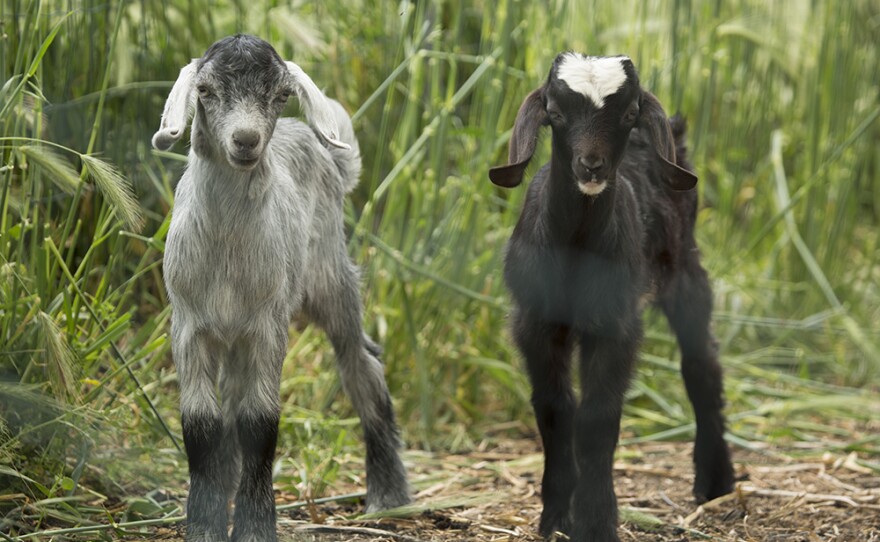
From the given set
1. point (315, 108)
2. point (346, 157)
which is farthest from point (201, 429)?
point (346, 157)

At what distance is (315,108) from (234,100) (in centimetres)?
26

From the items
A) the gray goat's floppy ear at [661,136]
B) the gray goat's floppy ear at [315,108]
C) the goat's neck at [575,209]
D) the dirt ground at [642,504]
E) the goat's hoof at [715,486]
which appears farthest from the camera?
the goat's hoof at [715,486]

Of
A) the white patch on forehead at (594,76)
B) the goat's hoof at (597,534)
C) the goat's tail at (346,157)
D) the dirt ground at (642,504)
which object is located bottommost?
the dirt ground at (642,504)

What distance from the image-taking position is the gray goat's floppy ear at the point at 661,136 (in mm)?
3656

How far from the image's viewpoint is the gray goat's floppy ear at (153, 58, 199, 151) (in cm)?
311

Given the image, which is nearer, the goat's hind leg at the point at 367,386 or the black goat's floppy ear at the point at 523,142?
the black goat's floppy ear at the point at 523,142

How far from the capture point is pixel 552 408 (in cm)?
397

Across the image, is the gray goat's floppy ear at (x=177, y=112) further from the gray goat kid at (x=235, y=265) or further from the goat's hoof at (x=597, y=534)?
the goat's hoof at (x=597, y=534)

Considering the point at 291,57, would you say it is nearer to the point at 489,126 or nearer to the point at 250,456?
the point at 489,126

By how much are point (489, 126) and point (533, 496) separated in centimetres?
170

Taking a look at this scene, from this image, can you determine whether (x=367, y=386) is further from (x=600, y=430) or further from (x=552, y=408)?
(x=600, y=430)

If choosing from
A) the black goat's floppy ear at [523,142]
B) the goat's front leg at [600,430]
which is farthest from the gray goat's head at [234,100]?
the goat's front leg at [600,430]

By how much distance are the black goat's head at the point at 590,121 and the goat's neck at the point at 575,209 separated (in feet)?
0.25

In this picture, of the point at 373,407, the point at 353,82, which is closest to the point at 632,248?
the point at 373,407
